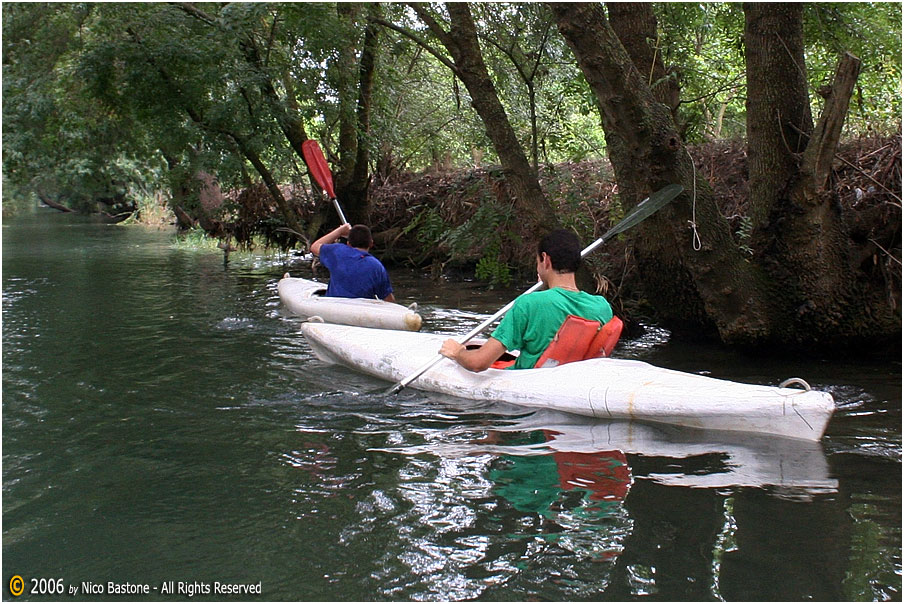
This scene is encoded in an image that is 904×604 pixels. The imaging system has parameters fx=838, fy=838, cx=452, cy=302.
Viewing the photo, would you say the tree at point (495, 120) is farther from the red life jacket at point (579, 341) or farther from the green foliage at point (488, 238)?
the red life jacket at point (579, 341)

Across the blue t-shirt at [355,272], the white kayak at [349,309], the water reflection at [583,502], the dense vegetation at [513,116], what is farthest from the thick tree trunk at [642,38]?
the water reflection at [583,502]

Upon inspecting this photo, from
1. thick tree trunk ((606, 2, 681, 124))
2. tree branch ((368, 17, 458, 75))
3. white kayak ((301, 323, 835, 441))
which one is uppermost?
tree branch ((368, 17, 458, 75))

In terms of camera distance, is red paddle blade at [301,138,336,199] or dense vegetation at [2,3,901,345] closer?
dense vegetation at [2,3,901,345]

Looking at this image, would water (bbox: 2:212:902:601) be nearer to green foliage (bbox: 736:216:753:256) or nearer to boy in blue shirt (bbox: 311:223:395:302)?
green foliage (bbox: 736:216:753:256)

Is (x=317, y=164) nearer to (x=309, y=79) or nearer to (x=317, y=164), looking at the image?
(x=317, y=164)

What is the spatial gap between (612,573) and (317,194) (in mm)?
11939

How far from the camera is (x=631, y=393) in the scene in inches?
174

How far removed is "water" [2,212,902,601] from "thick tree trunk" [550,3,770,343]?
0.53 meters

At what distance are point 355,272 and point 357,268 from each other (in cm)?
5

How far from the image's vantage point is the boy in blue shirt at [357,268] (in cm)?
811

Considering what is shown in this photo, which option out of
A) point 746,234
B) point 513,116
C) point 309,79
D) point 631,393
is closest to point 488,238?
point 513,116

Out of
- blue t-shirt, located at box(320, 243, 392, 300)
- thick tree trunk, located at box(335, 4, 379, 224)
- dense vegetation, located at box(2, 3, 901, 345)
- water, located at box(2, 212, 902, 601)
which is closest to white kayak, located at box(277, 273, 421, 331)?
blue t-shirt, located at box(320, 243, 392, 300)

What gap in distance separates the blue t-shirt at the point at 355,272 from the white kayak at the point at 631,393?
2.28m

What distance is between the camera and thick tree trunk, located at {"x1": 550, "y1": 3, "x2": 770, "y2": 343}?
574 centimetres
